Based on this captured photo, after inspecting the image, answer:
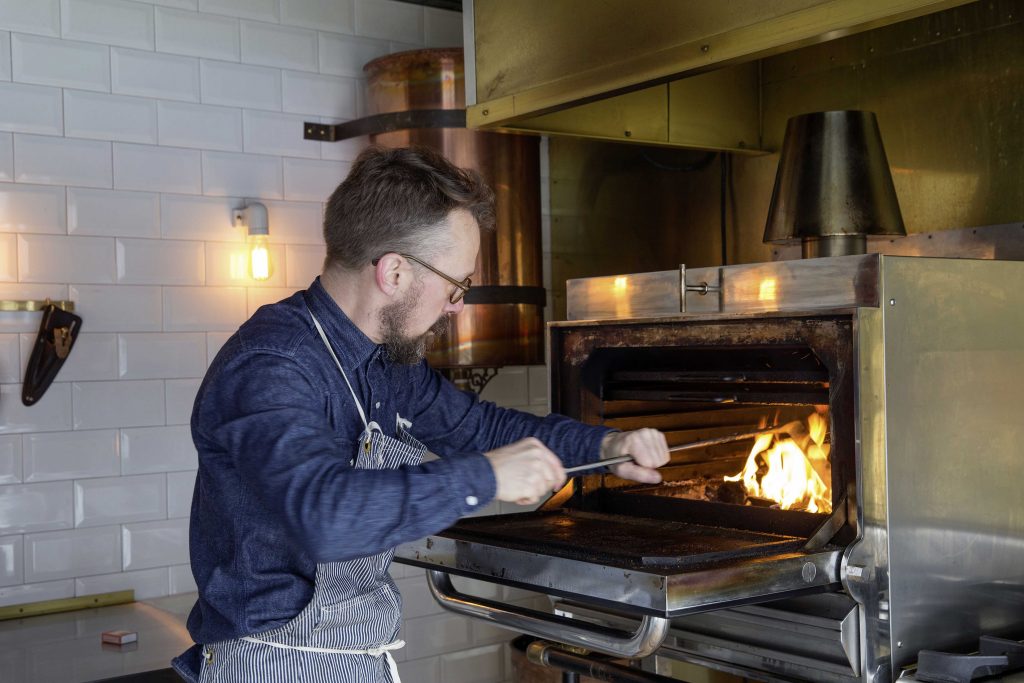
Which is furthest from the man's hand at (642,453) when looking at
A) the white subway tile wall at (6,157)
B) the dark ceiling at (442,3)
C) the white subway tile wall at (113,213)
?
the dark ceiling at (442,3)

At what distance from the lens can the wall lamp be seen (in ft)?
10.6

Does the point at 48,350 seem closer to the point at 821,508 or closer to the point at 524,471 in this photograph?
the point at 524,471

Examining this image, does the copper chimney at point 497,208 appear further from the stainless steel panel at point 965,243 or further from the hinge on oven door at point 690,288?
the hinge on oven door at point 690,288

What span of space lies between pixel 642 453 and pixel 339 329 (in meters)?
0.57

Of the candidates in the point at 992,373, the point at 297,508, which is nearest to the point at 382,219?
the point at 297,508

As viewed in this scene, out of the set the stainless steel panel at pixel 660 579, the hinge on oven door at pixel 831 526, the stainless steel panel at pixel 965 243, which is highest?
the stainless steel panel at pixel 965 243

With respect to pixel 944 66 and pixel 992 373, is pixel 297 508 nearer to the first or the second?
pixel 992 373

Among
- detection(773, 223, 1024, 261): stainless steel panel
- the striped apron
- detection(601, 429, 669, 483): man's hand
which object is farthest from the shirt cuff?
detection(773, 223, 1024, 261): stainless steel panel

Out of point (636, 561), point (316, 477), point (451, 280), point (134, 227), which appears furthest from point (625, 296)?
point (134, 227)

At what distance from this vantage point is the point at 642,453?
79.3 inches

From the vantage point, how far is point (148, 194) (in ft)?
10.3

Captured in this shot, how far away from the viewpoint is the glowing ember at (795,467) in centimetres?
226

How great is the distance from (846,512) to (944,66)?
130 cm

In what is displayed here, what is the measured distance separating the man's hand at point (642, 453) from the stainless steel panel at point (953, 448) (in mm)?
392
